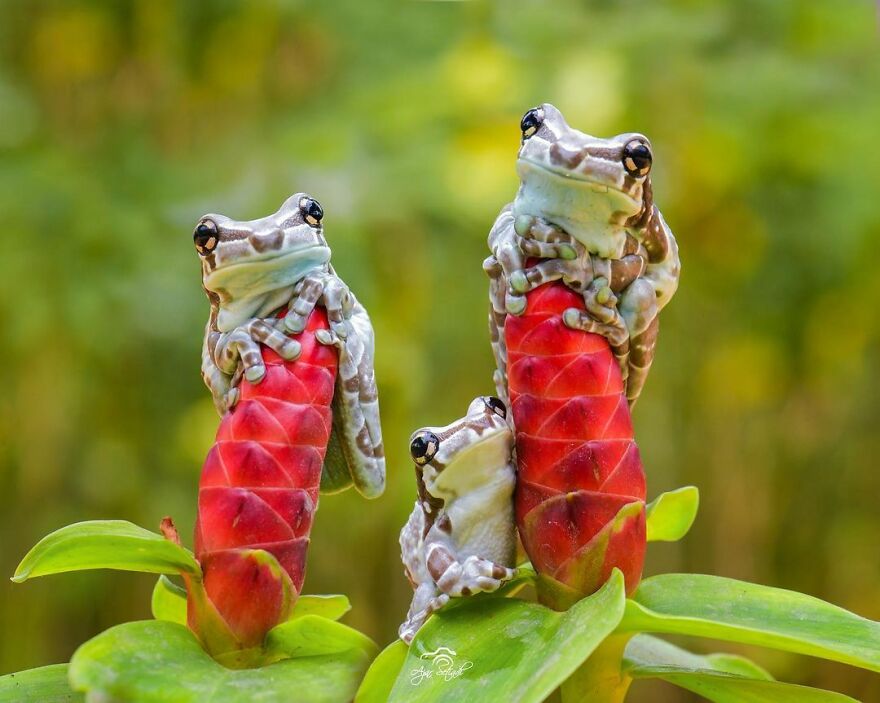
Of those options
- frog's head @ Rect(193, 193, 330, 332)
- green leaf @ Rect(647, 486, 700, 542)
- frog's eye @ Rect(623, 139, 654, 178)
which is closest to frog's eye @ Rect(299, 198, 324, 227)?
frog's head @ Rect(193, 193, 330, 332)

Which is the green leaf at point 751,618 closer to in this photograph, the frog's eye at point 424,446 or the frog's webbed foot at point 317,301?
the frog's eye at point 424,446

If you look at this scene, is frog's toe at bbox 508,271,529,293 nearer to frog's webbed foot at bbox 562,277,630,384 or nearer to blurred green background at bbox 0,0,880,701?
frog's webbed foot at bbox 562,277,630,384

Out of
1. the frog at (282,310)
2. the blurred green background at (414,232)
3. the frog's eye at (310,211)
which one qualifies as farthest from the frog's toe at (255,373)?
the blurred green background at (414,232)

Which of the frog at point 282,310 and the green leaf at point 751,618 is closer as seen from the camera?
the green leaf at point 751,618

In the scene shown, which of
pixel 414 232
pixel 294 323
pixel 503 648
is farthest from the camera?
pixel 414 232

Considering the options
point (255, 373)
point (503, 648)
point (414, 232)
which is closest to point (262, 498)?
point (255, 373)

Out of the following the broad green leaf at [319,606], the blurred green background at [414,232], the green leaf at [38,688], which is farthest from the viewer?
the blurred green background at [414,232]

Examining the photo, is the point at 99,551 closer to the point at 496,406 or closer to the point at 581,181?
the point at 496,406
